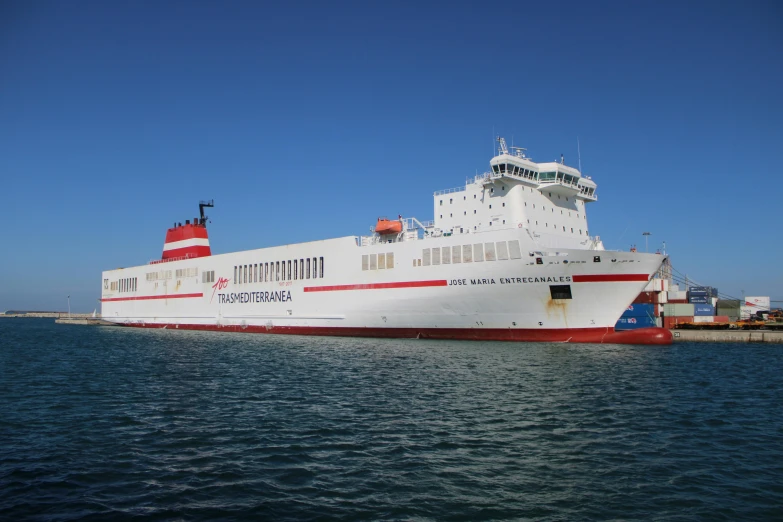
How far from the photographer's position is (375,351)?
25.4m

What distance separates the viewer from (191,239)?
165ft

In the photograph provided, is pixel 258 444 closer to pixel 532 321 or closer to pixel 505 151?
pixel 532 321

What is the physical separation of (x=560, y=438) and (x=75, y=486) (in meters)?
8.31

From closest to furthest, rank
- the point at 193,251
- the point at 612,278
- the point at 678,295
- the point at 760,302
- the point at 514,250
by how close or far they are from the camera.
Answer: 1. the point at 612,278
2. the point at 514,250
3. the point at 678,295
4. the point at 193,251
5. the point at 760,302

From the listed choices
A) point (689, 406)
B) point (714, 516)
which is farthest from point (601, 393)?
point (714, 516)

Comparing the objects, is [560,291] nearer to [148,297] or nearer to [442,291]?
[442,291]

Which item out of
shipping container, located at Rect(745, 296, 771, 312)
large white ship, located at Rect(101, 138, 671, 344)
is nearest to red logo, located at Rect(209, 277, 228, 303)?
large white ship, located at Rect(101, 138, 671, 344)

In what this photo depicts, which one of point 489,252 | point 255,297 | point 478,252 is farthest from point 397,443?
point 255,297

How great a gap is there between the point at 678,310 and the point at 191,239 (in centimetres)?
4262

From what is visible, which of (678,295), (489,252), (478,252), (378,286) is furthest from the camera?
(678,295)

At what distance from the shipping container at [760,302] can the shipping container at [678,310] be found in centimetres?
1505

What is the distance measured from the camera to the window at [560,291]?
26.0 meters

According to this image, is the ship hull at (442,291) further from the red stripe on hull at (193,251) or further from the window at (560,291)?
the red stripe on hull at (193,251)

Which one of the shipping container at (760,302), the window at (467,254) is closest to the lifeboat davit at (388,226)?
the window at (467,254)
